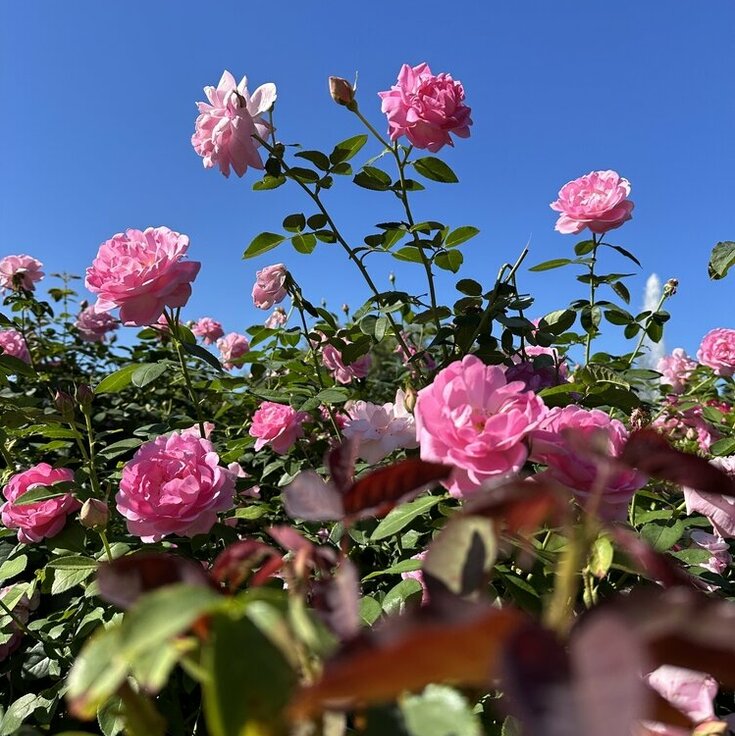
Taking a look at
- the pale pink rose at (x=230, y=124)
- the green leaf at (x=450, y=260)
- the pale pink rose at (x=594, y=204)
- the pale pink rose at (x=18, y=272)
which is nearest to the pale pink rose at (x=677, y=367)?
the pale pink rose at (x=594, y=204)

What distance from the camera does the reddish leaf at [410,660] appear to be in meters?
0.23

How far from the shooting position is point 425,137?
4.93 feet

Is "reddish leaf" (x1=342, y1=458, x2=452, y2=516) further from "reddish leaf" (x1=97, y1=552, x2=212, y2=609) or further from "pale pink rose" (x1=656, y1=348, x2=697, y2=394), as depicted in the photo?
"pale pink rose" (x1=656, y1=348, x2=697, y2=394)

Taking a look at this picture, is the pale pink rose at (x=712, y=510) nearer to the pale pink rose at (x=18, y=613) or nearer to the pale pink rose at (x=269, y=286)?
the pale pink rose at (x=269, y=286)

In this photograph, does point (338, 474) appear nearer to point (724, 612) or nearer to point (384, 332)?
point (724, 612)

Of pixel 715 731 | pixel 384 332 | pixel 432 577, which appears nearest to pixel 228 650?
pixel 432 577

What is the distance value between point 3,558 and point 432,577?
1.39 m

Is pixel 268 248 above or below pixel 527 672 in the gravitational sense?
above

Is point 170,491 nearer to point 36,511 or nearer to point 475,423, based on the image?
point 36,511

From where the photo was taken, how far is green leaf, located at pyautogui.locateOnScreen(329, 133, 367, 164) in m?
1.54

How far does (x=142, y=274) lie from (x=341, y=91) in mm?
681

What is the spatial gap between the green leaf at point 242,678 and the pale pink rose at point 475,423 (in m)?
0.33

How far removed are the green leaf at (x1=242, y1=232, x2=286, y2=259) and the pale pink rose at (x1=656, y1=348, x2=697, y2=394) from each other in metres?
2.78

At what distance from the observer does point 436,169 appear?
160cm
